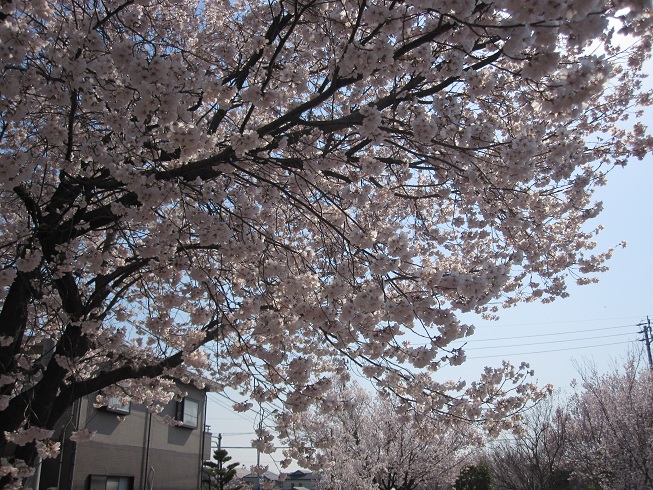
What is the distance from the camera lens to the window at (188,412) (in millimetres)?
16125

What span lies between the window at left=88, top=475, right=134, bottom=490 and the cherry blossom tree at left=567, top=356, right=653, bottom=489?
42.8 ft

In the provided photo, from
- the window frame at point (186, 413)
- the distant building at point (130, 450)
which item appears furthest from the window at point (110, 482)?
the window frame at point (186, 413)

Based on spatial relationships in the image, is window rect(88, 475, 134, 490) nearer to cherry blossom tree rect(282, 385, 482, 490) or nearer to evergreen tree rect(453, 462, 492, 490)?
cherry blossom tree rect(282, 385, 482, 490)

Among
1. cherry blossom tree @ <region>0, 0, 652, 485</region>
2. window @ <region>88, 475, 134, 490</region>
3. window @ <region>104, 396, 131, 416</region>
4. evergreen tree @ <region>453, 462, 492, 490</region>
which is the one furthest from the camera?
evergreen tree @ <region>453, 462, 492, 490</region>

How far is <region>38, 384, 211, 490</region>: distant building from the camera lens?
11.5 metres

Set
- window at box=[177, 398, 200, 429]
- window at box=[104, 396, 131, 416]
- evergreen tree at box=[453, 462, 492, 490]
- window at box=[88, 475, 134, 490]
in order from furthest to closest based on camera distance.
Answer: evergreen tree at box=[453, 462, 492, 490] < window at box=[177, 398, 200, 429] < window at box=[104, 396, 131, 416] < window at box=[88, 475, 134, 490]

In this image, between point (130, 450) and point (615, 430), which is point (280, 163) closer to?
point (130, 450)

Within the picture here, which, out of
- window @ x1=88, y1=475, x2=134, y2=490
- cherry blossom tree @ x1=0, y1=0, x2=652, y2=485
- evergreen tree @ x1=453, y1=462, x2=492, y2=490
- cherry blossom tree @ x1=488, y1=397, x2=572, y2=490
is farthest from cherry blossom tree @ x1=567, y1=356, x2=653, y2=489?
window @ x1=88, y1=475, x2=134, y2=490

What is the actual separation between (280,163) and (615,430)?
15.2 meters

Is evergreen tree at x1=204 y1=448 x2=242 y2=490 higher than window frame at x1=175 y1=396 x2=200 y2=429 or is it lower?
lower

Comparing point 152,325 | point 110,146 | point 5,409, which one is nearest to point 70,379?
point 5,409

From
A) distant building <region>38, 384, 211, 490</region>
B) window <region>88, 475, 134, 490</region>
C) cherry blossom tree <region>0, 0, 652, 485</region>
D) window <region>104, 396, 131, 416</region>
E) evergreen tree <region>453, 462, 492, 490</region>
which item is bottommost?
evergreen tree <region>453, 462, 492, 490</region>

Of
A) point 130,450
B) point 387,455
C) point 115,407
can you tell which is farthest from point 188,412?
point 387,455

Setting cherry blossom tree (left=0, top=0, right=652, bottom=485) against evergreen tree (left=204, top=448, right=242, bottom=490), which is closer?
cherry blossom tree (left=0, top=0, right=652, bottom=485)
